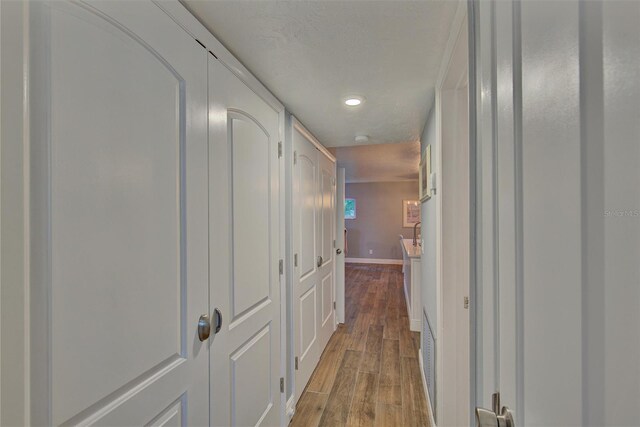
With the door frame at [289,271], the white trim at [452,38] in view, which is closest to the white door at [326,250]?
the door frame at [289,271]

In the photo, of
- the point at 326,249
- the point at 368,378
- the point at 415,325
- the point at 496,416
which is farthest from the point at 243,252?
the point at 415,325

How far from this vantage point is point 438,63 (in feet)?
4.20

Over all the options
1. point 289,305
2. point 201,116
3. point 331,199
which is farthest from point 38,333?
point 331,199

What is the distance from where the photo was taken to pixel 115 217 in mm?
702

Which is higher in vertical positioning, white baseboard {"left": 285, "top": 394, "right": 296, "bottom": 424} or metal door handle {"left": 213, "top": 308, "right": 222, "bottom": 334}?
metal door handle {"left": 213, "top": 308, "right": 222, "bottom": 334}

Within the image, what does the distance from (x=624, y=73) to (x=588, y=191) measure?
129mm

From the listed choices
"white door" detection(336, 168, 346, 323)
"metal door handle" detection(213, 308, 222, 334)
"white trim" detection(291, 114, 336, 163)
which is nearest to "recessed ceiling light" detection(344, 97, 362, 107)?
"white trim" detection(291, 114, 336, 163)

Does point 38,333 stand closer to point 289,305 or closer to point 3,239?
point 3,239

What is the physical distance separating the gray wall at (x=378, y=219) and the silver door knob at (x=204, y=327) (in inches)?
289

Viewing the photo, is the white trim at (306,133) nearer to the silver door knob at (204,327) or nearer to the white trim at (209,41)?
the white trim at (209,41)

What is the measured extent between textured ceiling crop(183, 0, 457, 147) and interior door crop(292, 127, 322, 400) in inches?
18.1

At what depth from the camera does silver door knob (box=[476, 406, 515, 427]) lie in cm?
53

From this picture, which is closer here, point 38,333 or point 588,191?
point 588,191

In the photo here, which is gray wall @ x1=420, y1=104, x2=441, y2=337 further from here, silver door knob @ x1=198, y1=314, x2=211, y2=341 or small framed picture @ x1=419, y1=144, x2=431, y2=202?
silver door knob @ x1=198, y1=314, x2=211, y2=341
